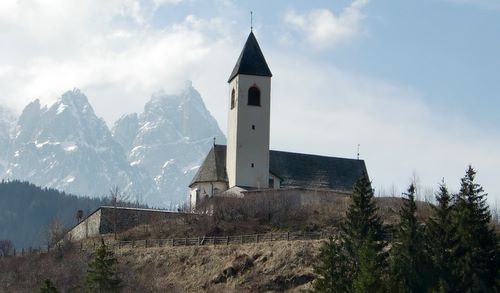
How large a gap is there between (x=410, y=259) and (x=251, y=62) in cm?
3841

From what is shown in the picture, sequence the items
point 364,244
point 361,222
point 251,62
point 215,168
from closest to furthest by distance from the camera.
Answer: point 364,244, point 361,222, point 251,62, point 215,168

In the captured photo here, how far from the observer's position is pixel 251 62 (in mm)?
83688

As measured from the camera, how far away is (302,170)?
280 feet

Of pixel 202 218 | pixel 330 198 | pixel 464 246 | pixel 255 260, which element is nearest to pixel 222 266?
pixel 255 260

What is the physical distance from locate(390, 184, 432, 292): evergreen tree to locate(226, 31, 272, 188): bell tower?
31708 mm

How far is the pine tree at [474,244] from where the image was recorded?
154 ft

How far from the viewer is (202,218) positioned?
2963 inches

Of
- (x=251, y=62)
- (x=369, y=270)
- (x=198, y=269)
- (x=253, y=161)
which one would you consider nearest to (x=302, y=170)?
(x=253, y=161)

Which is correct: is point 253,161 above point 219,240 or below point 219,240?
above

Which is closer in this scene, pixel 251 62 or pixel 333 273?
pixel 333 273

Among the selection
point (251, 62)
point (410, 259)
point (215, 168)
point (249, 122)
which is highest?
point (251, 62)

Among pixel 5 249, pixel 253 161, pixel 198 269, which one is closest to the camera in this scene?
pixel 198 269

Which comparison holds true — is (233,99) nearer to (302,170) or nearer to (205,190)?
(205,190)

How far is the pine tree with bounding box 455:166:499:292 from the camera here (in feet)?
154
